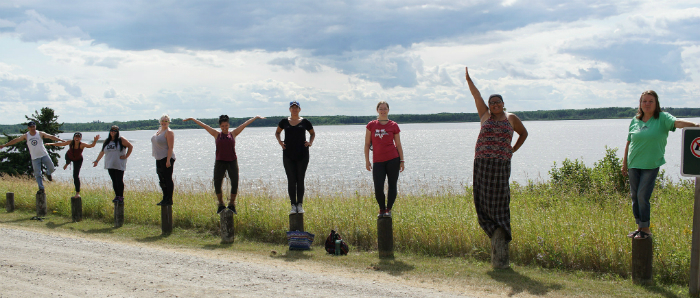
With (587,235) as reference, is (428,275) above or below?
below

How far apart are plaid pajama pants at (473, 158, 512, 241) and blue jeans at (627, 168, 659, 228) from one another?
1483 mm

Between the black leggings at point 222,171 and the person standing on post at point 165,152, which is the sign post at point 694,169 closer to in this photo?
the black leggings at point 222,171

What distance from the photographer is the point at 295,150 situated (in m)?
8.19

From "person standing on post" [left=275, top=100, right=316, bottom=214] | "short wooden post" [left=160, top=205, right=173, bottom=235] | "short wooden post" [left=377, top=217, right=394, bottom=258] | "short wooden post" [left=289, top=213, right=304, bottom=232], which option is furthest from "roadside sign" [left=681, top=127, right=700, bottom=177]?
"short wooden post" [left=160, top=205, right=173, bottom=235]

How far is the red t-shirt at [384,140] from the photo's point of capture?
7.34m

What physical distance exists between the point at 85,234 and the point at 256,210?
3476 mm

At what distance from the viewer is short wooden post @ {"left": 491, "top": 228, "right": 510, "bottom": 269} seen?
6400 millimetres

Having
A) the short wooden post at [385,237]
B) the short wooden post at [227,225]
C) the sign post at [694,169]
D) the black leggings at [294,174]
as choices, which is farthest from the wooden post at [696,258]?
the short wooden post at [227,225]

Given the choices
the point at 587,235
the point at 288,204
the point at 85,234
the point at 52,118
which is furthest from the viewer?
the point at 52,118

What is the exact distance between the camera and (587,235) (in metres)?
6.69

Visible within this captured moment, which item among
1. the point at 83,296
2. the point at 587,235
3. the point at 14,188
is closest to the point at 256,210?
the point at 83,296

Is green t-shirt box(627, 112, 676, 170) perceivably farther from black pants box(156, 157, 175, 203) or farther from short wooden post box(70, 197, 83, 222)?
short wooden post box(70, 197, 83, 222)

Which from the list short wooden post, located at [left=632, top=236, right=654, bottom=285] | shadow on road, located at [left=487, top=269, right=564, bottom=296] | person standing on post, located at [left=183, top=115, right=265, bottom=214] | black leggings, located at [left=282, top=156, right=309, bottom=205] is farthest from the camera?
person standing on post, located at [left=183, top=115, right=265, bottom=214]

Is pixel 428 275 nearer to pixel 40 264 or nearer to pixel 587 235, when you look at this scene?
pixel 587 235
